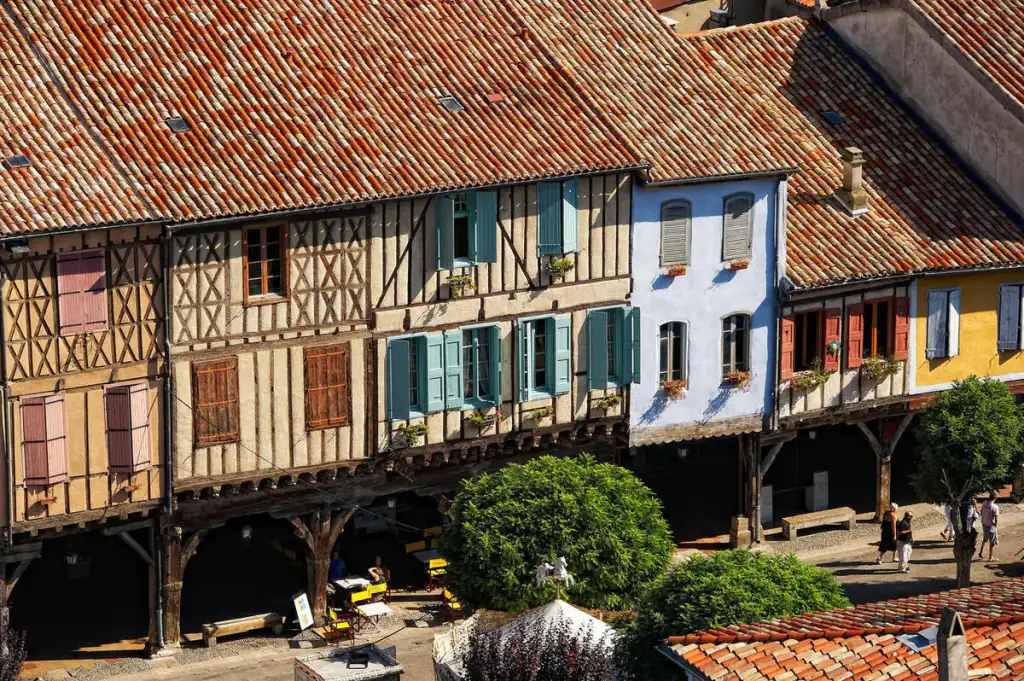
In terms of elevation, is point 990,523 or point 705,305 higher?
point 705,305

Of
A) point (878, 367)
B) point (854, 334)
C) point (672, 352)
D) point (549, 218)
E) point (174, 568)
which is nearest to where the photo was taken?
point (174, 568)

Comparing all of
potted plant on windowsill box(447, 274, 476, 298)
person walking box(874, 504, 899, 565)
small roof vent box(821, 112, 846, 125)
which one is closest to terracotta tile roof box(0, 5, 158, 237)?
potted plant on windowsill box(447, 274, 476, 298)

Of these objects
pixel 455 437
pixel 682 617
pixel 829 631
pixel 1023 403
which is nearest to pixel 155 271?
pixel 455 437

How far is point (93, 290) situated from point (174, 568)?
5600 millimetres

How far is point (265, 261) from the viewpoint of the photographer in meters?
46.9

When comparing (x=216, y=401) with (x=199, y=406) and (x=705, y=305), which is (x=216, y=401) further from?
(x=705, y=305)

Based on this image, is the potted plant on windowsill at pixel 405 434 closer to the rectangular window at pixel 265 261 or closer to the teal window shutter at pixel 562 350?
the teal window shutter at pixel 562 350

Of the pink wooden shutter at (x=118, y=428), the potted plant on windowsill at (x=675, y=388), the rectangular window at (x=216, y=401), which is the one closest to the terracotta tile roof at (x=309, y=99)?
the rectangular window at (x=216, y=401)

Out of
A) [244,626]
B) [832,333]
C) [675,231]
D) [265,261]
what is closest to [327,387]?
[265,261]

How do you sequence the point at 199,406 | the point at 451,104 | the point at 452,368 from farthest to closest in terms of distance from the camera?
the point at 451,104, the point at 452,368, the point at 199,406

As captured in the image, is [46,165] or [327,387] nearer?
[46,165]

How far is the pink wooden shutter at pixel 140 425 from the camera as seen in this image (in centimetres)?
4569

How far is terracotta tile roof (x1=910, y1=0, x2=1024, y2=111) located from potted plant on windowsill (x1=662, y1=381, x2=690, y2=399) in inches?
371

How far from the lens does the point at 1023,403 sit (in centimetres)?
5569
